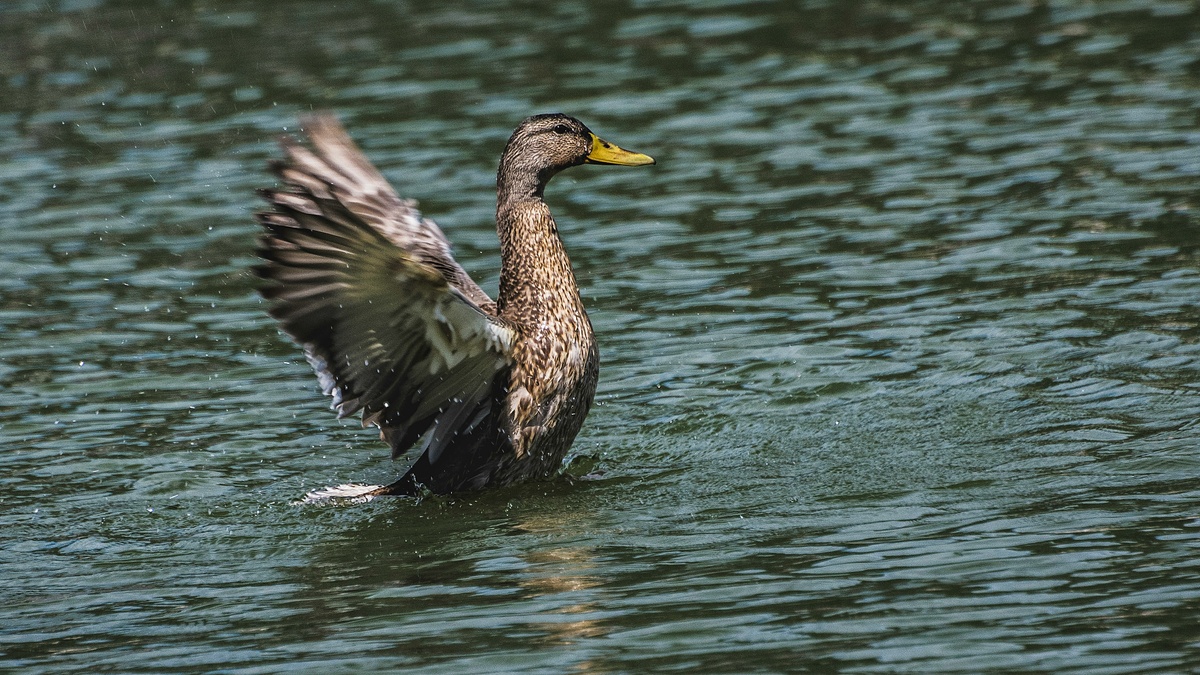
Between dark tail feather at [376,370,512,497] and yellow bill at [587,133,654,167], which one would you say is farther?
yellow bill at [587,133,654,167]

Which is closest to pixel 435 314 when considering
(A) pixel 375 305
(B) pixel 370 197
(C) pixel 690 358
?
(A) pixel 375 305

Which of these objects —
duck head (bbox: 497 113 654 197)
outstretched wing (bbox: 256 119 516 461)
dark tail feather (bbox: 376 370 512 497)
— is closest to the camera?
outstretched wing (bbox: 256 119 516 461)

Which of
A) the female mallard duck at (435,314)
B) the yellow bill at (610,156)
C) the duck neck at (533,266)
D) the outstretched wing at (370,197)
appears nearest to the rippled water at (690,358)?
the female mallard duck at (435,314)

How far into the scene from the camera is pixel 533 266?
7.65 meters

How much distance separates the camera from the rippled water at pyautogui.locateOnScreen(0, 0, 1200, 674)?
5.78m

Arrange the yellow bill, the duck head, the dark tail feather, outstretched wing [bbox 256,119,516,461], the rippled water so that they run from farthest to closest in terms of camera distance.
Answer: the yellow bill → the duck head → the dark tail feather → outstretched wing [bbox 256,119,516,461] → the rippled water

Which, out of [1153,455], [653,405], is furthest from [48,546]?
[1153,455]

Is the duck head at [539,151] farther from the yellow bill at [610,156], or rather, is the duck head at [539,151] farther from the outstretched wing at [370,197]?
the outstretched wing at [370,197]

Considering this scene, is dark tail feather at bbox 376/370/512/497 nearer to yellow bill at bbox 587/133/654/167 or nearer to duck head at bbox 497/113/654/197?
duck head at bbox 497/113/654/197

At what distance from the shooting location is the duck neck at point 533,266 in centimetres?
757

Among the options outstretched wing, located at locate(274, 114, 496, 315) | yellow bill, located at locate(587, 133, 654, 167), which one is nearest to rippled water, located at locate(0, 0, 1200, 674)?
outstretched wing, located at locate(274, 114, 496, 315)

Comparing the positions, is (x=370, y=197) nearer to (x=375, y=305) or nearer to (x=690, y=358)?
(x=375, y=305)

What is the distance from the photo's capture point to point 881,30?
16.0 metres

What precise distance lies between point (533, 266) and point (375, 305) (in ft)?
3.70
